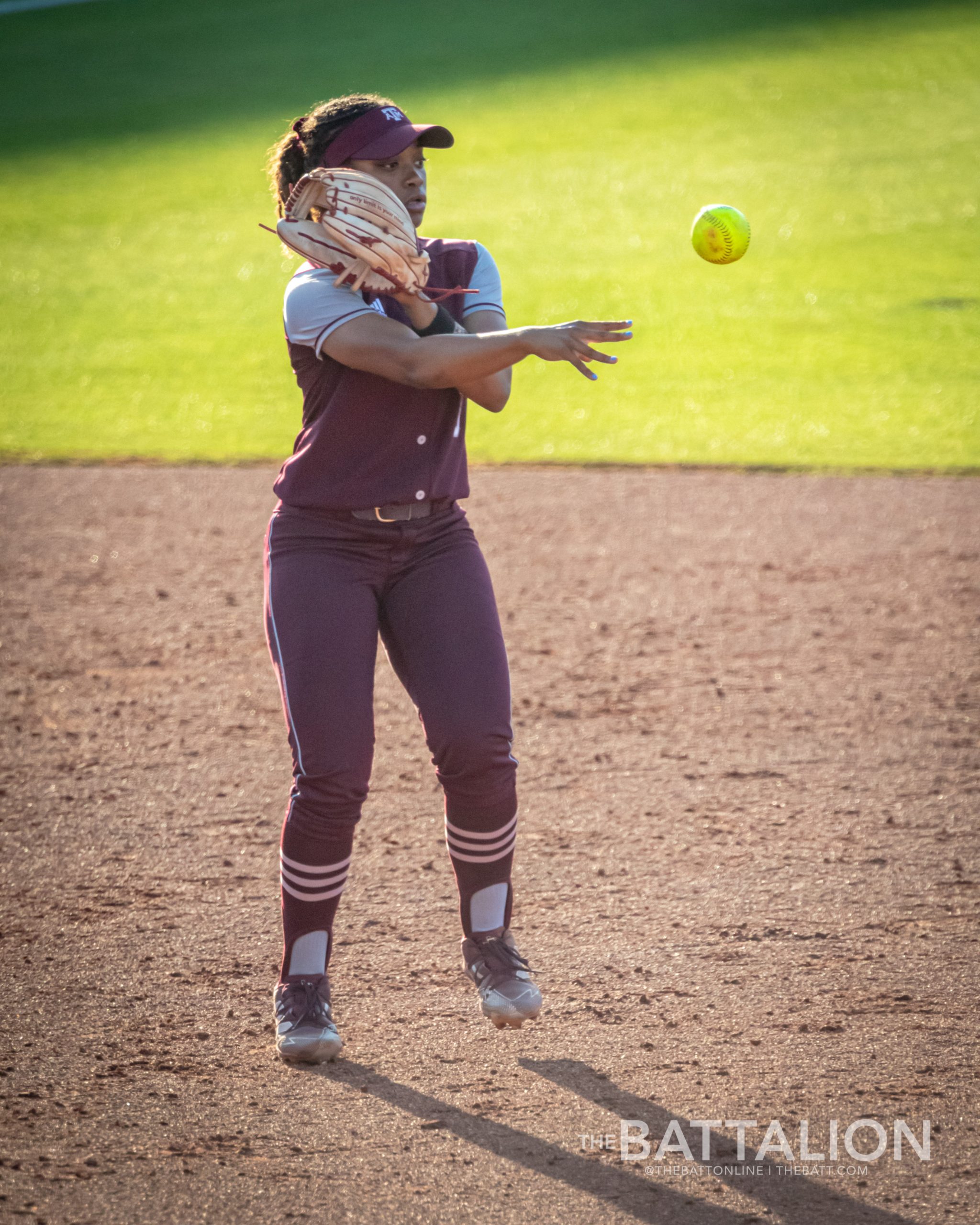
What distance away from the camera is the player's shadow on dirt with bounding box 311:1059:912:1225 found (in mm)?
2523

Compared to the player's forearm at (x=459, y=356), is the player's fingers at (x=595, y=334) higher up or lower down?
higher up

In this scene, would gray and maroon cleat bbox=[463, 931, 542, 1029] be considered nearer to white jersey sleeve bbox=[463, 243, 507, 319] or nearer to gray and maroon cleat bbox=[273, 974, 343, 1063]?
gray and maroon cleat bbox=[273, 974, 343, 1063]

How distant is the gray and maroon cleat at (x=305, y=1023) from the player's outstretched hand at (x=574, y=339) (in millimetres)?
1546

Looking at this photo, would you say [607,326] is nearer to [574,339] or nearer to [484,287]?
[574,339]

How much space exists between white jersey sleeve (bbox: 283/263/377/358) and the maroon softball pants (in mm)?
418

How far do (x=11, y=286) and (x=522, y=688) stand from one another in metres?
9.57

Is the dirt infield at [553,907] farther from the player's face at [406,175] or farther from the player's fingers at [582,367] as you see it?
the player's face at [406,175]

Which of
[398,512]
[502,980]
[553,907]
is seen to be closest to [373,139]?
[398,512]

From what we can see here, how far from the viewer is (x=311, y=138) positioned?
3.11m

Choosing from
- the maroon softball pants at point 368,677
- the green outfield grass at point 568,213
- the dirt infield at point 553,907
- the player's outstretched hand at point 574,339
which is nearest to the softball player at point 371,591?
the maroon softball pants at point 368,677

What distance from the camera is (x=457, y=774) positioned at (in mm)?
3039

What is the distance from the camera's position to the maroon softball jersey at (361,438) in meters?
3.00

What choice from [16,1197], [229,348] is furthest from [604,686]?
[229,348]

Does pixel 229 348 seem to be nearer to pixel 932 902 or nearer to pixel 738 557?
pixel 738 557
